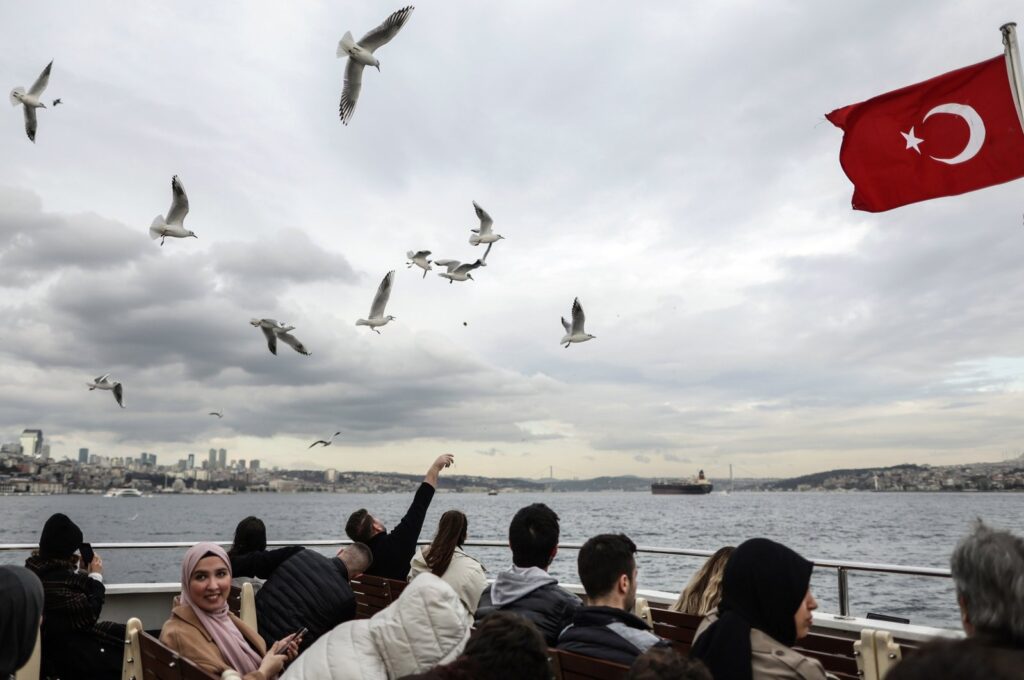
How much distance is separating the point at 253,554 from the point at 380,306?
37.1ft

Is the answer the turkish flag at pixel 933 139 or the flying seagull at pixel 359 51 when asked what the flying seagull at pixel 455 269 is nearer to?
the flying seagull at pixel 359 51

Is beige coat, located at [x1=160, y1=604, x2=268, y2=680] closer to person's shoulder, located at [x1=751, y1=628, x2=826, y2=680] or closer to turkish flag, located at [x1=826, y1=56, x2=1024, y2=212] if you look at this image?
person's shoulder, located at [x1=751, y1=628, x2=826, y2=680]

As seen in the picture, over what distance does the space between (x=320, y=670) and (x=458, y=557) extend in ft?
9.39

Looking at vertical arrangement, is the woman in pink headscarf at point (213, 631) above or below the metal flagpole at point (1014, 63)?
below

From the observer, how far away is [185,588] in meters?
3.77

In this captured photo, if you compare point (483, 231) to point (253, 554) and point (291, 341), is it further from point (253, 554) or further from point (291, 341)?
point (253, 554)

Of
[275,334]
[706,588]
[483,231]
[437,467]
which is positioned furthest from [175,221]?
[706,588]

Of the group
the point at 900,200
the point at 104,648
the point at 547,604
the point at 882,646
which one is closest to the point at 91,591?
the point at 104,648

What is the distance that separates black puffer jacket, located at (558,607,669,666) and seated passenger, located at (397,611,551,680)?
0.83 metres

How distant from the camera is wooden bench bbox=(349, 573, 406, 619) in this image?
5539mm

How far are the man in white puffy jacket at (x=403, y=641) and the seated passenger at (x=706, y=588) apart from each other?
2110 millimetres

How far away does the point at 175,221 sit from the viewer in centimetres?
1420

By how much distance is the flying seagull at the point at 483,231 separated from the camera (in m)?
17.4

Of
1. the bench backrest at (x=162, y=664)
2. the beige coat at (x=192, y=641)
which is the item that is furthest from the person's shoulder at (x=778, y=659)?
the beige coat at (x=192, y=641)
